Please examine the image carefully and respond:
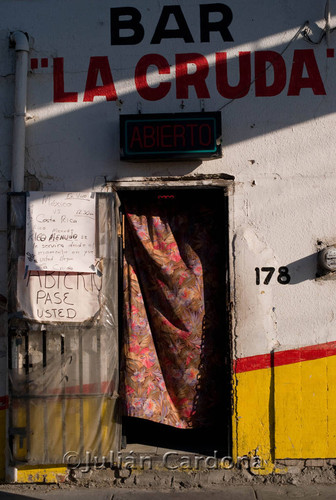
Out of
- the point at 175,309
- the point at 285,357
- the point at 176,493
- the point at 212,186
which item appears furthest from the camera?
the point at 175,309

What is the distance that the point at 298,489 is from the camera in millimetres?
4793

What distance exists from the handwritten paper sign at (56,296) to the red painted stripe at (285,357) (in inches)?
57.1

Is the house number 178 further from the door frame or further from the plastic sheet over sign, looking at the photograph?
the plastic sheet over sign

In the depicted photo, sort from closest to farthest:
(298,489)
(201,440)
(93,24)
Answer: (298,489)
(93,24)
(201,440)

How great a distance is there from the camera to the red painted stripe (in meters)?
4.88

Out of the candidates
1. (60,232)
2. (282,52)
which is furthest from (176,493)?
(282,52)

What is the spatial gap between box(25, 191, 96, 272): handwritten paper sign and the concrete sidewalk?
6.60 feet

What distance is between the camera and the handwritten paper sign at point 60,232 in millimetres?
4828

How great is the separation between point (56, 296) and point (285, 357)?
2.16 metres

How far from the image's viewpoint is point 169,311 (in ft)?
17.1

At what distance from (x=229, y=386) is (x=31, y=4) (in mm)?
4088

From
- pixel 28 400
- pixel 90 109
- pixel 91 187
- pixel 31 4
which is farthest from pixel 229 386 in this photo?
pixel 31 4

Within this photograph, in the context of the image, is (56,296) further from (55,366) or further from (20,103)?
(20,103)

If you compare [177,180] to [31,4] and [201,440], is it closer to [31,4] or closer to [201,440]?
[31,4]
